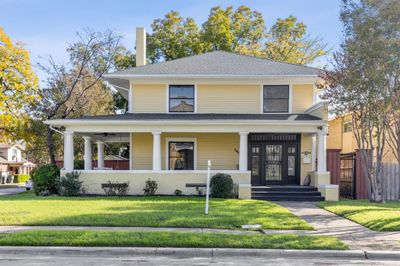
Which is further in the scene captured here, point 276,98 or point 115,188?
point 276,98

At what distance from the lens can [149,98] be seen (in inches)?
750

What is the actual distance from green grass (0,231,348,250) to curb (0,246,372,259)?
0.19 m

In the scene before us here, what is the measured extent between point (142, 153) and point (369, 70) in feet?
35.2

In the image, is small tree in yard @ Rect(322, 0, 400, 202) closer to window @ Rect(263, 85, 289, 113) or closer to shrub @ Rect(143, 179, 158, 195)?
window @ Rect(263, 85, 289, 113)

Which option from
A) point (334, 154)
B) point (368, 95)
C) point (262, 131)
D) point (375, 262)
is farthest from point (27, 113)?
point (375, 262)

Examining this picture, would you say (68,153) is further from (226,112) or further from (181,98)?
(226,112)

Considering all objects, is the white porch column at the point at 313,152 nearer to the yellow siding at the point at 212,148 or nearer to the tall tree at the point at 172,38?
the yellow siding at the point at 212,148

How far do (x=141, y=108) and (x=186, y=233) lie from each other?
11.6m

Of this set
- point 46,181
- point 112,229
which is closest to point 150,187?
point 46,181

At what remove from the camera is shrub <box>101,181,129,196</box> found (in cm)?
1658

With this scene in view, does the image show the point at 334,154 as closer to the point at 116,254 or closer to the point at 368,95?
the point at 368,95

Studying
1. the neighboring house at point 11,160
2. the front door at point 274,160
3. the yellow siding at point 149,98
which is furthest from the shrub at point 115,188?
the neighboring house at point 11,160

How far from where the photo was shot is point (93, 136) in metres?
20.2

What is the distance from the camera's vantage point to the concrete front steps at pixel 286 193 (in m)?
16.0
